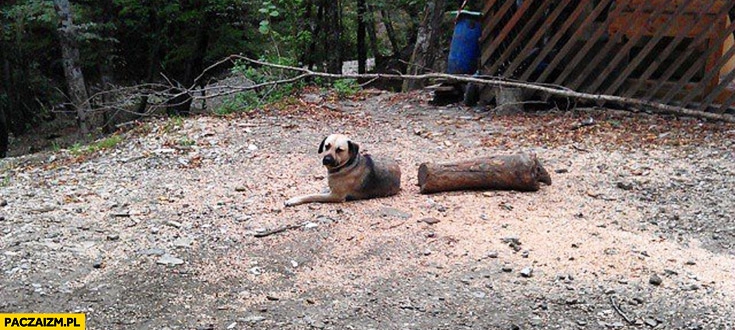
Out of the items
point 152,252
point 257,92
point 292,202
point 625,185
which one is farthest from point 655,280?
point 257,92

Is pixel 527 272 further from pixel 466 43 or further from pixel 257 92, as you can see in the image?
pixel 257 92

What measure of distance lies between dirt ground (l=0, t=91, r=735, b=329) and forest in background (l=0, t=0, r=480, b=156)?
158 inches

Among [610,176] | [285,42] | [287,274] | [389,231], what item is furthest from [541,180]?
[285,42]

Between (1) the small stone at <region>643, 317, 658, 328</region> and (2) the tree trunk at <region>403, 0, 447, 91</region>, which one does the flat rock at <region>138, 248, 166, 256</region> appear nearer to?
(1) the small stone at <region>643, 317, 658, 328</region>

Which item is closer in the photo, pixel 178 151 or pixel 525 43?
pixel 178 151

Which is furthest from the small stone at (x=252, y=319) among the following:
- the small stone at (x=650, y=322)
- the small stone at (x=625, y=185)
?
the small stone at (x=625, y=185)

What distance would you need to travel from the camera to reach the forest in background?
488 inches

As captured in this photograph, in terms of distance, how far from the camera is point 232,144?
7590mm

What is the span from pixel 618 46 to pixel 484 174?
14.4 ft

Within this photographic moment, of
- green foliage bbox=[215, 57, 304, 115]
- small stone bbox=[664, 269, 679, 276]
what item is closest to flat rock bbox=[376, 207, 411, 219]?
small stone bbox=[664, 269, 679, 276]

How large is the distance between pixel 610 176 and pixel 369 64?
54.3 ft

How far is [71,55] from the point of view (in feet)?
38.8

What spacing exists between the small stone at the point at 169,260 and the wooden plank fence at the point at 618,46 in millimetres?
5664

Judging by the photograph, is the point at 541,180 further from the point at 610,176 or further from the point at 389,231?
the point at 389,231
